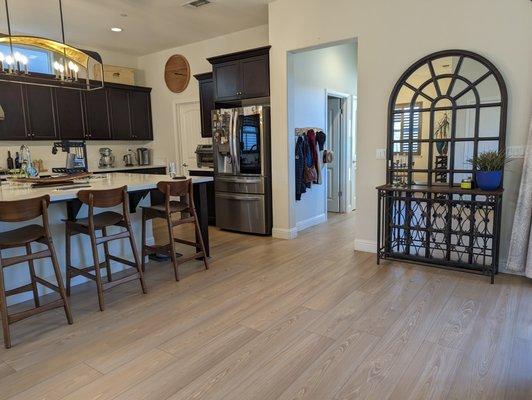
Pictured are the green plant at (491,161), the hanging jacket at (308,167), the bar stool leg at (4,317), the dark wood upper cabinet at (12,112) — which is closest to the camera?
the bar stool leg at (4,317)

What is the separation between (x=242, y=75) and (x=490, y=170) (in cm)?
314

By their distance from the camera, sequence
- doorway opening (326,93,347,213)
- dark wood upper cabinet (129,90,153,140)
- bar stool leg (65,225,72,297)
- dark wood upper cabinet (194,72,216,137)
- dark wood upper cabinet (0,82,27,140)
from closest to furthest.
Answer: bar stool leg (65,225,72,297), dark wood upper cabinet (0,82,27,140), dark wood upper cabinet (194,72,216,137), doorway opening (326,93,347,213), dark wood upper cabinet (129,90,153,140)

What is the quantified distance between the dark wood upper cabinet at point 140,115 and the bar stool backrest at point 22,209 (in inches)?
181

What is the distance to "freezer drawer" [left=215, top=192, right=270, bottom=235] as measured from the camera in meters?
4.91

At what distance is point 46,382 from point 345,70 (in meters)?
5.62

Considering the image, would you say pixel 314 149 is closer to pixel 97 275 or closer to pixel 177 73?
pixel 177 73

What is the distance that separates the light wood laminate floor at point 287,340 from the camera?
75.2 inches

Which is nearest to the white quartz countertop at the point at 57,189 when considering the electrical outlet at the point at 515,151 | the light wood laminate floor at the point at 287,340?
the light wood laminate floor at the point at 287,340

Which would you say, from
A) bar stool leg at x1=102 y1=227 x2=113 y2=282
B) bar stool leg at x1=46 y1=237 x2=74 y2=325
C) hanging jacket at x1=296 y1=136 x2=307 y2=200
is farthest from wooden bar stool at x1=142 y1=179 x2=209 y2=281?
hanging jacket at x1=296 y1=136 x2=307 y2=200

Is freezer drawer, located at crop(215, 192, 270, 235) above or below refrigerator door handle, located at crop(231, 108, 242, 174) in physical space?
below

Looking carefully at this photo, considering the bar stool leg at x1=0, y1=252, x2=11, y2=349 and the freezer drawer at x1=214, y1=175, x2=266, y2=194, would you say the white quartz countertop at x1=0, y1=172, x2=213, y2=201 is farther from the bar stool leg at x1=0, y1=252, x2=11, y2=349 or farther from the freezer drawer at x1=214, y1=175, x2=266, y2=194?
the freezer drawer at x1=214, y1=175, x2=266, y2=194

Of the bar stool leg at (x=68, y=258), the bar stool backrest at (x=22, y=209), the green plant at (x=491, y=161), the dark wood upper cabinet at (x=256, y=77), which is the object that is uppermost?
the dark wood upper cabinet at (x=256, y=77)

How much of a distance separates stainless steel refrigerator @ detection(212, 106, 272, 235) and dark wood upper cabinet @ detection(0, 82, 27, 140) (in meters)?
2.89

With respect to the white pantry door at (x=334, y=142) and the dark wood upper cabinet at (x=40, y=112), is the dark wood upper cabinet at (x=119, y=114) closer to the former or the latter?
the dark wood upper cabinet at (x=40, y=112)
